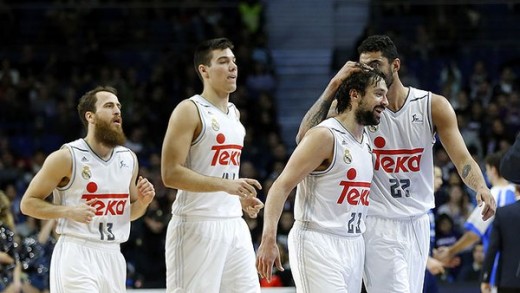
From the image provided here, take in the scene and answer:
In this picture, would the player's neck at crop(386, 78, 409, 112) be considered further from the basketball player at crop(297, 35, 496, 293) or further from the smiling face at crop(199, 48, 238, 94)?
the smiling face at crop(199, 48, 238, 94)

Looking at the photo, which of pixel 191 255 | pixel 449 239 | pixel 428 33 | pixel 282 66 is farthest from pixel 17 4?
pixel 191 255

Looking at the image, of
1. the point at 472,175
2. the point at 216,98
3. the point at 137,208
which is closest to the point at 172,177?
the point at 137,208

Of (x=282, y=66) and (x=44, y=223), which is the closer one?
(x=44, y=223)

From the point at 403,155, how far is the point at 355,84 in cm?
79

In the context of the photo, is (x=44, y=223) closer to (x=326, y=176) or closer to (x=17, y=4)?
(x=326, y=176)

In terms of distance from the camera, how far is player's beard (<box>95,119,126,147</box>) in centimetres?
870

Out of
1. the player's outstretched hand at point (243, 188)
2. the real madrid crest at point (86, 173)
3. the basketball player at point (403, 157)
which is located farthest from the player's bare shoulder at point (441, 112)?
the real madrid crest at point (86, 173)

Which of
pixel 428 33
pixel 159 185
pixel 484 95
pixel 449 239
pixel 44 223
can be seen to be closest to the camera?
pixel 44 223

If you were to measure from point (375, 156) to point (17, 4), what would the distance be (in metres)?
14.2

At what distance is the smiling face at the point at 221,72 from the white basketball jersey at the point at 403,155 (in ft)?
4.07

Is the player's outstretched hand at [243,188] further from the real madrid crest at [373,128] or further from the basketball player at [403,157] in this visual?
the real madrid crest at [373,128]

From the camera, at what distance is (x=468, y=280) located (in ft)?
46.3

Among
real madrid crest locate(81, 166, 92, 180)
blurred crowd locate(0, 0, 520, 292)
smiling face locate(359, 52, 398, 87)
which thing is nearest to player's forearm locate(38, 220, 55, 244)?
blurred crowd locate(0, 0, 520, 292)

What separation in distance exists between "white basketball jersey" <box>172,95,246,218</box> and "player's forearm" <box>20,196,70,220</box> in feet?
3.09
